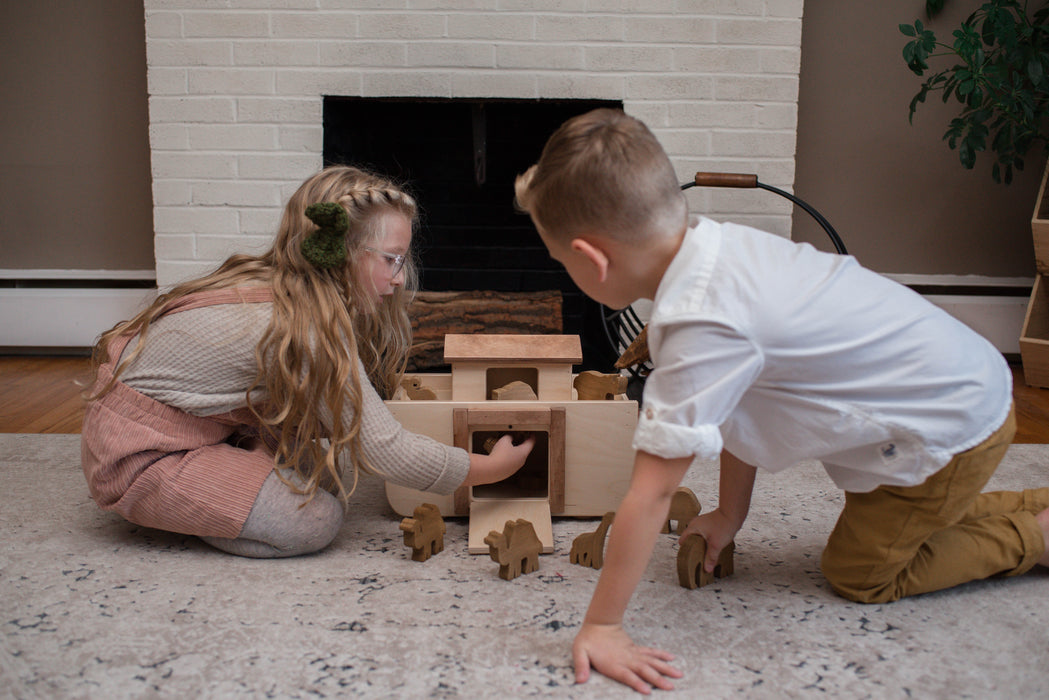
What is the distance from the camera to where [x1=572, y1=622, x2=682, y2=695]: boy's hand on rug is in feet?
2.81

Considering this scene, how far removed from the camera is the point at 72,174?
7.86 feet

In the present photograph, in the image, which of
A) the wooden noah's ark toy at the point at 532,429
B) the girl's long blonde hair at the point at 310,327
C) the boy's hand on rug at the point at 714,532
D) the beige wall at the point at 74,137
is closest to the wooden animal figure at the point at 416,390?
the wooden noah's ark toy at the point at 532,429

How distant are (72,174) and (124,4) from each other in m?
0.48

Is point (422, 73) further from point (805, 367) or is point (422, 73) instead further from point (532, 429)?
point (805, 367)

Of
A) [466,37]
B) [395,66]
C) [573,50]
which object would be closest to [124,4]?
[395,66]

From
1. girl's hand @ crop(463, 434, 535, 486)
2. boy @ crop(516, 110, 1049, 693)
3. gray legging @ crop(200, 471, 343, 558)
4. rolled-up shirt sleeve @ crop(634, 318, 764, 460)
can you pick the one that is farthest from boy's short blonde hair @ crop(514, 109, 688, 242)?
gray legging @ crop(200, 471, 343, 558)

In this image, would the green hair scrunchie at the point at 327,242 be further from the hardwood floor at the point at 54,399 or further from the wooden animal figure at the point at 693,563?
the hardwood floor at the point at 54,399

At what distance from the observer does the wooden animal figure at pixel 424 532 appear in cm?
114

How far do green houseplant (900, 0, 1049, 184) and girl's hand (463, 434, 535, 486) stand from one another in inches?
54.7

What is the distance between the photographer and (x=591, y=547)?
44.5 inches

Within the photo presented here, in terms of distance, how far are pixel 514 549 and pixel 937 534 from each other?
52 cm

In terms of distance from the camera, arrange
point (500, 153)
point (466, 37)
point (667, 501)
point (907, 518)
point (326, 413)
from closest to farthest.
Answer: point (667, 501) → point (907, 518) → point (326, 413) → point (466, 37) → point (500, 153)

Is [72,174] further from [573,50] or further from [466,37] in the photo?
[573,50]

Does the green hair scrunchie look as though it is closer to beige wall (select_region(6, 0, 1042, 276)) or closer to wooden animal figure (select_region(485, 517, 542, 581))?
wooden animal figure (select_region(485, 517, 542, 581))
